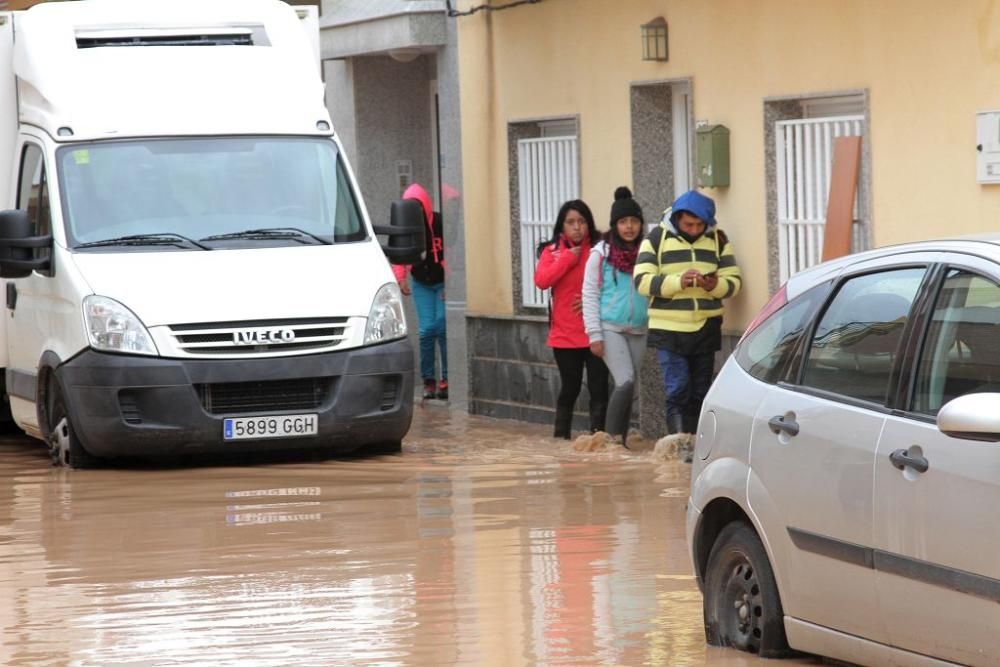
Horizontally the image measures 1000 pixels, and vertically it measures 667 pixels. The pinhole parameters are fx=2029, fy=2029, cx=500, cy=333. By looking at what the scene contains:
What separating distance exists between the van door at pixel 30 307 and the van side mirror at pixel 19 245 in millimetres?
62

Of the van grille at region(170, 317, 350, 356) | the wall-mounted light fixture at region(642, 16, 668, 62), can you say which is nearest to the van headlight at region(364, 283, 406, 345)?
the van grille at region(170, 317, 350, 356)

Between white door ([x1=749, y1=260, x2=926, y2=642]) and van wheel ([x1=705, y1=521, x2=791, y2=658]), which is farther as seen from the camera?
van wheel ([x1=705, y1=521, x2=791, y2=658])

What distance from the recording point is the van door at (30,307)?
13.1 m

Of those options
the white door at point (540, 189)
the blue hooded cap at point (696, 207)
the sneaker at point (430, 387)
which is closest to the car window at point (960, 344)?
the blue hooded cap at point (696, 207)

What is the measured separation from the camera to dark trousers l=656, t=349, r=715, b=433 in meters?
13.5

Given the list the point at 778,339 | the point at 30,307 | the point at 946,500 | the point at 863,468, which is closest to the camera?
the point at 946,500

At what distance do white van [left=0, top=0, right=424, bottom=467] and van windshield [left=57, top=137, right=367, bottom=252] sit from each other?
0.5 inches

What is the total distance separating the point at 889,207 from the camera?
12.1 metres

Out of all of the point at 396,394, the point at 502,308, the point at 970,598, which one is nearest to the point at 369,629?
the point at 970,598

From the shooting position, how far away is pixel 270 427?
40.4 feet

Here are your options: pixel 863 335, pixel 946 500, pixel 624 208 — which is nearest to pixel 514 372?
pixel 624 208

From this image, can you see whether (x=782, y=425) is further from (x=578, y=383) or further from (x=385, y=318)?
(x=578, y=383)

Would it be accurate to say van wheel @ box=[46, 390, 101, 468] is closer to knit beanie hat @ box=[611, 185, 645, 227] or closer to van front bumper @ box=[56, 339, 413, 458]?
van front bumper @ box=[56, 339, 413, 458]

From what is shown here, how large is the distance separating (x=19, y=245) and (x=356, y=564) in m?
4.73
